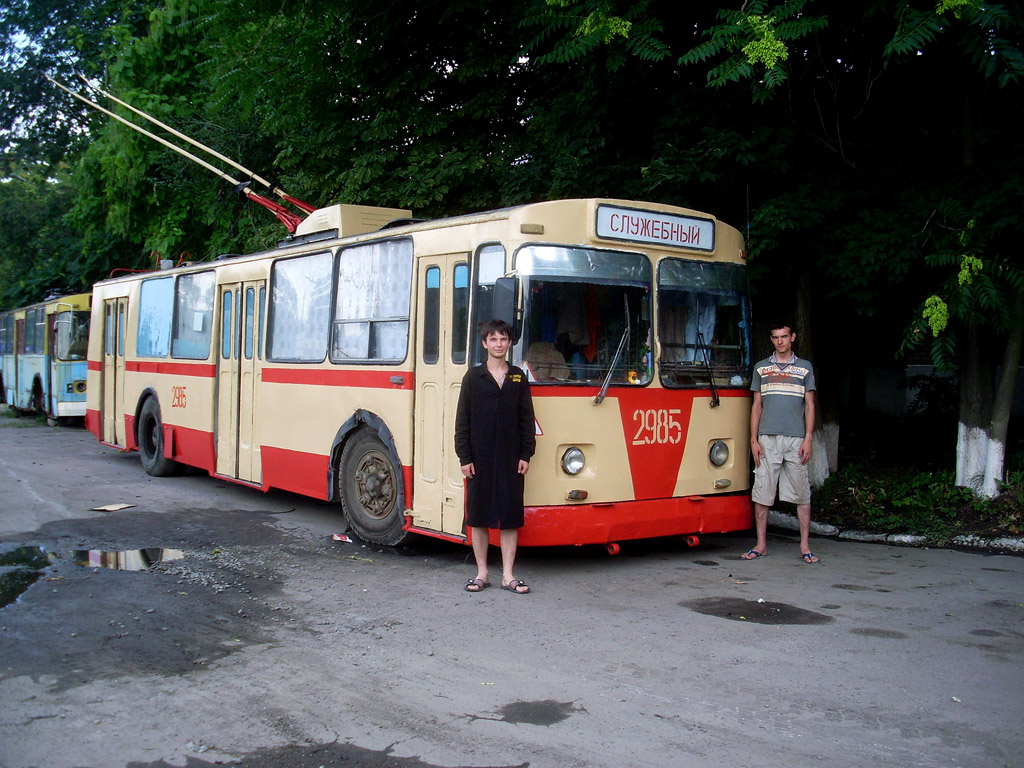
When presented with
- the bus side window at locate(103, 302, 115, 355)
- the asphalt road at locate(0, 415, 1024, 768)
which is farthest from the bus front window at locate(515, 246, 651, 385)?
the bus side window at locate(103, 302, 115, 355)

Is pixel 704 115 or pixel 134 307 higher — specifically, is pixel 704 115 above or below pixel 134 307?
above

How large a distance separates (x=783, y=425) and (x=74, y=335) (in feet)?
62.0

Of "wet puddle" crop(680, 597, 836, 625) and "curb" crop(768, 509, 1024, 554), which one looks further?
"curb" crop(768, 509, 1024, 554)

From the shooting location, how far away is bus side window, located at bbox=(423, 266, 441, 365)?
8.03 metres

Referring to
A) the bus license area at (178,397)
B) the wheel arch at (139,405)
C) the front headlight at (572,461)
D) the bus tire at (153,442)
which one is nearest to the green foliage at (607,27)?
the front headlight at (572,461)

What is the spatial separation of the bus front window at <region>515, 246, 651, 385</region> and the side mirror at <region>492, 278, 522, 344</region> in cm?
7

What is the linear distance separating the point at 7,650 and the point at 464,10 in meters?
9.86

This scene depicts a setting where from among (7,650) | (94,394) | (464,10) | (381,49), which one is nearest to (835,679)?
(7,650)

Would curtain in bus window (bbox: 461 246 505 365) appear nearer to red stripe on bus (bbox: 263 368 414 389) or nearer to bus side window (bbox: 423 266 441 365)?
bus side window (bbox: 423 266 441 365)

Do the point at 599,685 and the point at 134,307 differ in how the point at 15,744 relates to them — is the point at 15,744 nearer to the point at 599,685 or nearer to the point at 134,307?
the point at 599,685

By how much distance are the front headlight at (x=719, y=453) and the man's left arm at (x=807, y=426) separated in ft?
2.10

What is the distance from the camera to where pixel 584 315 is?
7496mm

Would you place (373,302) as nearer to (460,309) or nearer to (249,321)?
(460,309)

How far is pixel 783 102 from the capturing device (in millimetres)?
10289
